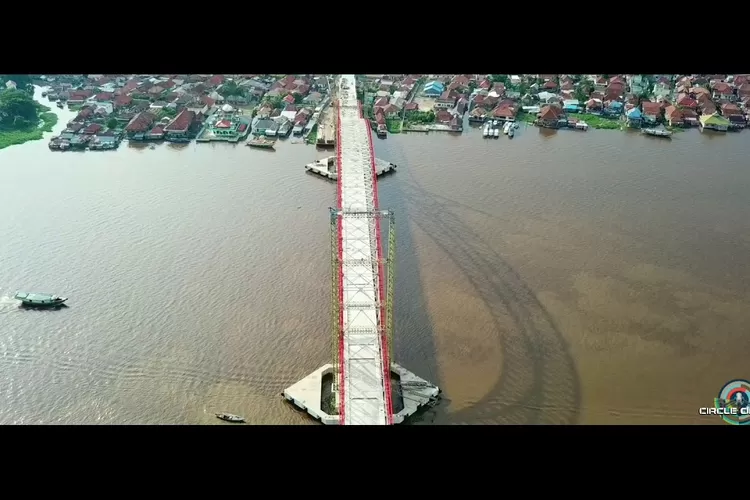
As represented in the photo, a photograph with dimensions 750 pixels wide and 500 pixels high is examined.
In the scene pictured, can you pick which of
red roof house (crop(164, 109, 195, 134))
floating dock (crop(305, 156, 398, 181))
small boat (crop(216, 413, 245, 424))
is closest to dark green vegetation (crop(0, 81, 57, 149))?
red roof house (crop(164, 109, 195, 134))

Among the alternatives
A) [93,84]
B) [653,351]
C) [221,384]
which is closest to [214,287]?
[221,384]

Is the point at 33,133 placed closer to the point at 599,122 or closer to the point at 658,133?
the point at 599,122

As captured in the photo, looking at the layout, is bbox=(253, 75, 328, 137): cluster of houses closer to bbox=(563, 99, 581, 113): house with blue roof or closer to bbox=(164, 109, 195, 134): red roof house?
bbox=(164, 109, 195, 134): red roof house

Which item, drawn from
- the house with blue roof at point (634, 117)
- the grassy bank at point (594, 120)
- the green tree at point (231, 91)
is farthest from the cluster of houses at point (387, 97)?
the house with blue roof at point (634, 117)

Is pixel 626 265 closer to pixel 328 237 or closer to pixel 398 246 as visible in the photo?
pixel 398 246

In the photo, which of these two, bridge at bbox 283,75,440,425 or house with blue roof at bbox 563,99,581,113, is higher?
house with blue roof at bbox 563,99,581,113

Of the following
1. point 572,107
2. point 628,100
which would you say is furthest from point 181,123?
point 628,100

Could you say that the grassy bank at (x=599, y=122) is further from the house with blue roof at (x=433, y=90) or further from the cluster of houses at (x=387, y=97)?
the cluster of houses at (x=387, y=97)
